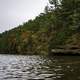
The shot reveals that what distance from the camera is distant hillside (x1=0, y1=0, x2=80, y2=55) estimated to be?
92.4m

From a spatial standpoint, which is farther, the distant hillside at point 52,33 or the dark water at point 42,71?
the distant hillside at point 52,33

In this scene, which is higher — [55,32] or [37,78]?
[55,32]

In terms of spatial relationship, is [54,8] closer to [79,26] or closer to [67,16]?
[67,16]

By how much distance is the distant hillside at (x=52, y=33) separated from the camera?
92.4m

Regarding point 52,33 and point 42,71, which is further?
point 52,33

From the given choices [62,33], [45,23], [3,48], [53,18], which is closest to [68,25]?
[62,33]

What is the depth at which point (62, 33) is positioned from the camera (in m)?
99.3

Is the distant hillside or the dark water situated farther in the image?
the distant hillside

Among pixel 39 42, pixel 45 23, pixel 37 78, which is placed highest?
pixel 45 23

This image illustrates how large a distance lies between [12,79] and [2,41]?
125 m

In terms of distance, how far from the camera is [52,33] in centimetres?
10844

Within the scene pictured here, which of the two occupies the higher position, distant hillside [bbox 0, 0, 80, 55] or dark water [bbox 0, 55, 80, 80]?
distant hillside [bbox 0, 0, 80, 55]

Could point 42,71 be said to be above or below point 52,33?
below

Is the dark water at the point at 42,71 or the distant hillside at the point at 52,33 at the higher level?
the distant hillside at the point at 52,33
